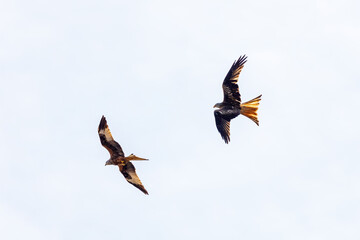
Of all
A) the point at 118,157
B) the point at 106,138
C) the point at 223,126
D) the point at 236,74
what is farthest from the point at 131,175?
the point at 236,74

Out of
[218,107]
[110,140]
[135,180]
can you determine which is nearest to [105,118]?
[110,140]

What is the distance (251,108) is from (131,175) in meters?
6.14

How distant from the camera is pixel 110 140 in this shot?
3744 cm

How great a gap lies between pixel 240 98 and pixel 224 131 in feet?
8.21

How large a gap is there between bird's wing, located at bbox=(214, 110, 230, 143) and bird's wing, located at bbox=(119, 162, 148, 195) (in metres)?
5.07

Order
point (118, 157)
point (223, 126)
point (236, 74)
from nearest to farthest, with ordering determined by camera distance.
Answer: point (118, 157) → point (236, 74) → point (223, 126)

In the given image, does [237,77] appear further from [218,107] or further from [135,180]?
[135,180]

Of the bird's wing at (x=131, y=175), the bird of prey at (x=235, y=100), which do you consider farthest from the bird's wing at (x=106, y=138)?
the bird of prey at (x=235, y=100)

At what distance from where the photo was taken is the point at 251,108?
4012cm

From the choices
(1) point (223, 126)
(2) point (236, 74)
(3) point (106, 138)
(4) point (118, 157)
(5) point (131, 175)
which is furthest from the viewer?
(1) point (223, 126)


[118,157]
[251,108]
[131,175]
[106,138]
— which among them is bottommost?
[131,175]

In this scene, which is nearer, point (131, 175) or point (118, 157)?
point (118, 157)

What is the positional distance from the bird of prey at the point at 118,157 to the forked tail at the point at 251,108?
570cm

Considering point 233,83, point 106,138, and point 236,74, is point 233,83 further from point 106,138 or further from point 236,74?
point 106,138
